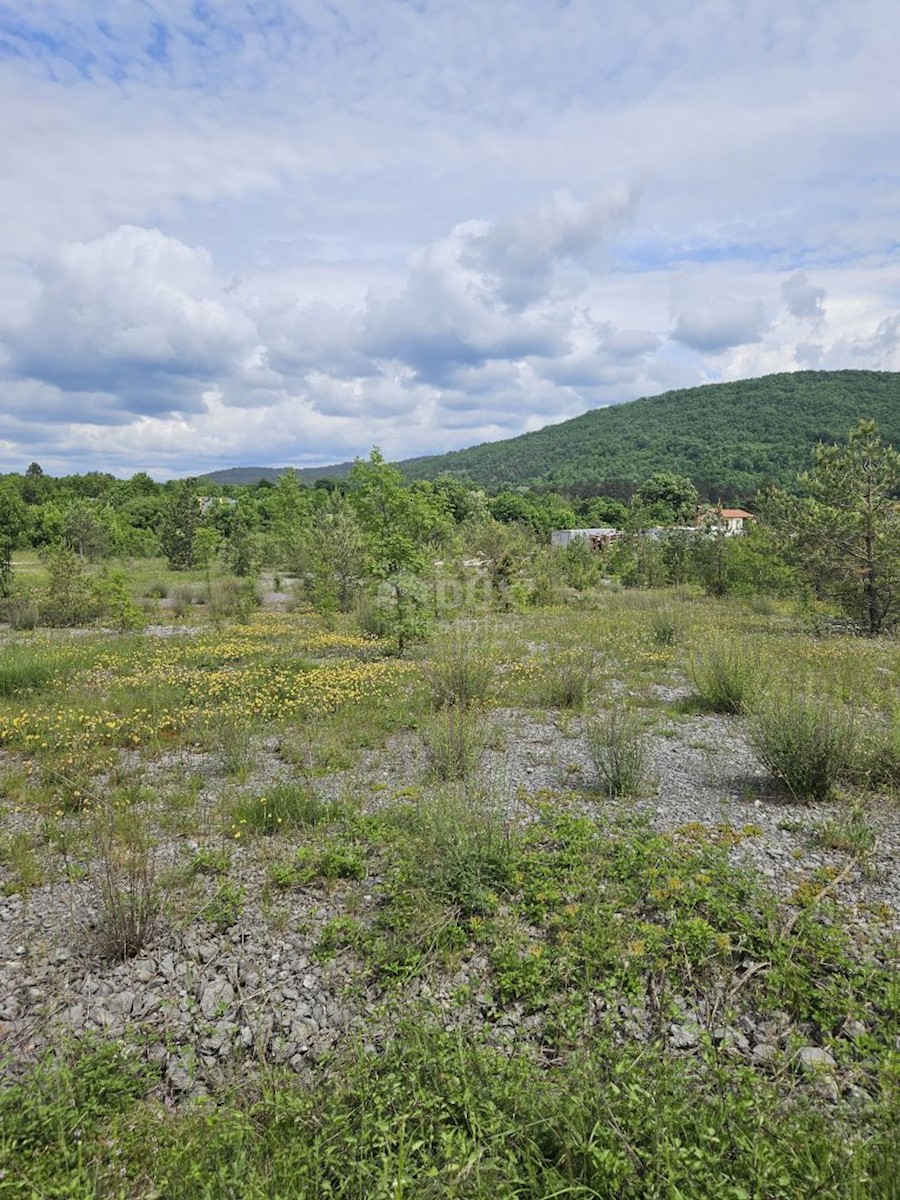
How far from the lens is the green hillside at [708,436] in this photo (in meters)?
75.9

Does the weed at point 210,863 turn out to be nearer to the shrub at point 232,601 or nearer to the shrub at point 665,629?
the shrub at point 665,629

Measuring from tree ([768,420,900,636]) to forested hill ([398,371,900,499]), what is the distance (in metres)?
47.1

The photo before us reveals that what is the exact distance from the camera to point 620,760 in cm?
589

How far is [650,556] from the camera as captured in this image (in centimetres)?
2877

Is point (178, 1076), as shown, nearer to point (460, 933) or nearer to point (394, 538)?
point (460, 933)

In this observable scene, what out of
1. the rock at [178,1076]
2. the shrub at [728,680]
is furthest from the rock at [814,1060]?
the shrub at [728,680]

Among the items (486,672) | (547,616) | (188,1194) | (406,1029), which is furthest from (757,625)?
(188,1194)

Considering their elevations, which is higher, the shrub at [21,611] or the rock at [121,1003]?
the shrub at [21,611]

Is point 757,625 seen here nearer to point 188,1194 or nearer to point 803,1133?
point 803,1133

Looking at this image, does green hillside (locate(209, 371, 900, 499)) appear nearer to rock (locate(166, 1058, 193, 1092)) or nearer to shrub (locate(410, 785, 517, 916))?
shrub (locate(410, 785, 517, 916))

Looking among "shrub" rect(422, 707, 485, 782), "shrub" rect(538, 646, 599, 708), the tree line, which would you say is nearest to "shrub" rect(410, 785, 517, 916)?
"shrub" rect(422, 707, 485, 782)

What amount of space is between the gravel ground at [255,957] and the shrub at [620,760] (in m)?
0.20

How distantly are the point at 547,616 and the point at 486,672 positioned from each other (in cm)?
1082

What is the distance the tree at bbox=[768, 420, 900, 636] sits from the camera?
14414mm
